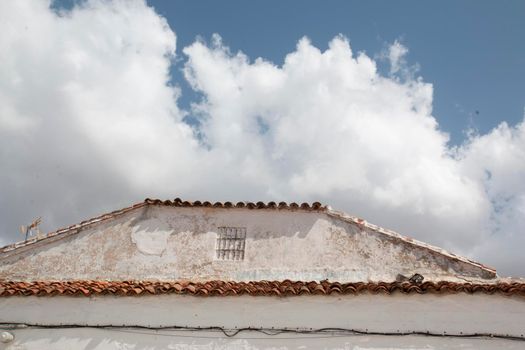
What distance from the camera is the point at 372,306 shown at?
7.39 metres

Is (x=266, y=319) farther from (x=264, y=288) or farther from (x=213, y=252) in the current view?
(x=213, y=252)

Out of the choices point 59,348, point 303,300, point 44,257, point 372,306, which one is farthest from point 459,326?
point 44,257

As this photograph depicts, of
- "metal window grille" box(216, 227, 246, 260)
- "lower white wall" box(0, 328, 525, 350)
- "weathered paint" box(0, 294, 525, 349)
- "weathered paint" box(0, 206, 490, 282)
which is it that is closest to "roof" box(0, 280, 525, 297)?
"weathered paint" box(0, 294, 525, 349)

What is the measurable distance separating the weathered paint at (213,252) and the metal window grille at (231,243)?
0.13m

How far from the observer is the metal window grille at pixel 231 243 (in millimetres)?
11016

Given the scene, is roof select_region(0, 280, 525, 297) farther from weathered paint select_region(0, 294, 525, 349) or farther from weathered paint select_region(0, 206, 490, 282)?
weathered paint select_region(0, 206, 490, 282)

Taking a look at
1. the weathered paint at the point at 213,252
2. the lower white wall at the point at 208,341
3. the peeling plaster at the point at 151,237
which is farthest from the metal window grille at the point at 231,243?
the lower white wall at the point at 208,341

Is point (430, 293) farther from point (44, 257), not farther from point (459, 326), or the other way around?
point (44, 257)

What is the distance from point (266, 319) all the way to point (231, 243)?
3815 millimetres

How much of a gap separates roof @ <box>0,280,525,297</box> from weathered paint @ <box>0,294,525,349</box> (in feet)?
0.43

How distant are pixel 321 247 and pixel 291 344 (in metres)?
3.74

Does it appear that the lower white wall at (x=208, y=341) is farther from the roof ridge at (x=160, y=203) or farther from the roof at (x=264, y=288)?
the roof ridge at (x=160, y=203)

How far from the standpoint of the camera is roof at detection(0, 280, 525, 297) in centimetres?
713

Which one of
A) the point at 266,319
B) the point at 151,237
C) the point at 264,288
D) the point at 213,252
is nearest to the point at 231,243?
the point at 213,252
